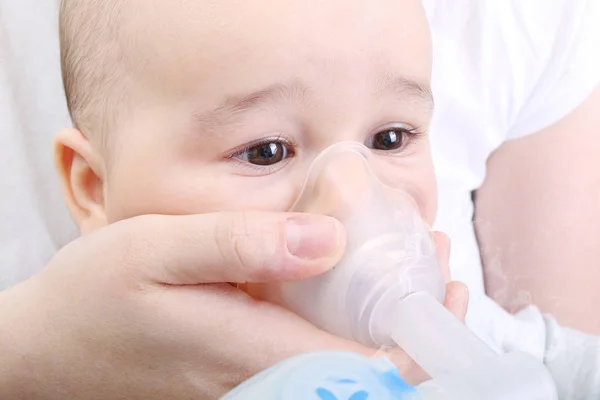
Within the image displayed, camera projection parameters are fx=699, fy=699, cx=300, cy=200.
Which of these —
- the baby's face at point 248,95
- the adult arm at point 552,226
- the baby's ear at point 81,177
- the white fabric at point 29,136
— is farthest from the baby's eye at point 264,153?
the adult arm at point 552,226

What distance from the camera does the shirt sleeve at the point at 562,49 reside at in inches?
55.4

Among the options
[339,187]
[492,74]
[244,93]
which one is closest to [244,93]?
[244,93]

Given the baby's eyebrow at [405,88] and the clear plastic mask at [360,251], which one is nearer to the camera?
the clear plastic mask at [360,251]

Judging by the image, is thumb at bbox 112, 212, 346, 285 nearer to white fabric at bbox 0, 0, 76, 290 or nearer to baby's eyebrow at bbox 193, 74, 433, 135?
baby's eyebrow at bbox 193, 74, 433, 135

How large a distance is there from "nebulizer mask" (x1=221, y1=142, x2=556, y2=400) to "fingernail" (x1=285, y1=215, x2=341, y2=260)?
3 centimetres

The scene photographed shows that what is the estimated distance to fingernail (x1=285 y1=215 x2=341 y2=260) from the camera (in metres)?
0.66

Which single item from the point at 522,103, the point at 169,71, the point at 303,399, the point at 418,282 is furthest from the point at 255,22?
the point at 522,103

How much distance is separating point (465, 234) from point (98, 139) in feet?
2.59

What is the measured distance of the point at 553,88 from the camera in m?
1.43

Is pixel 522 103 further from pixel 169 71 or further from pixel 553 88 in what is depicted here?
pixel 169 71

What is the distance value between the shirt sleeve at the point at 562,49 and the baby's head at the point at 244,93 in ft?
2.25

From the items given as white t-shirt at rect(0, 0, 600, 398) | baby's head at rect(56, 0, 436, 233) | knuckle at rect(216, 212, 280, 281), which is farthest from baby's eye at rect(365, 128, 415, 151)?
white t-shirt at rect(0, 0, 600, 398)

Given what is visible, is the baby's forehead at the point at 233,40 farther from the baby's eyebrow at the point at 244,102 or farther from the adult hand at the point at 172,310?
the adult hand at the point at 172,310

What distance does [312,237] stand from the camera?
2.16ft
